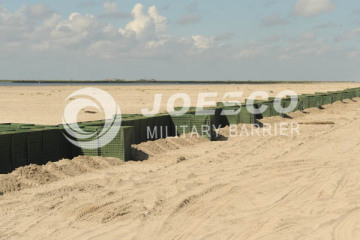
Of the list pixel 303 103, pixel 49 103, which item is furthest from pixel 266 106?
pixel 49 103

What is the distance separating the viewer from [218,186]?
11.0 m

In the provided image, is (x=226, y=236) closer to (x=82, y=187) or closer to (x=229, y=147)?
(x=82, y=187)

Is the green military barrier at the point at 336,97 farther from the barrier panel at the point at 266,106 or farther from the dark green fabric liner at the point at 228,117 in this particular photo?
the dark green fabric liner at the point at 228,117

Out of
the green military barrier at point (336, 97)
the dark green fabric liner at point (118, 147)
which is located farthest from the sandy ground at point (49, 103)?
the green military barrier at point (336, 97)

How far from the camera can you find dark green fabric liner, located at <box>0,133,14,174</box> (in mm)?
11562

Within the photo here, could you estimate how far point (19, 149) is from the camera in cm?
1208

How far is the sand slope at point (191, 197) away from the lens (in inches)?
312

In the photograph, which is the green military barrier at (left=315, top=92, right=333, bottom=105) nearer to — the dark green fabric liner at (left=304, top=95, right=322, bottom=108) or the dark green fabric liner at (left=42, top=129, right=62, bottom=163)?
the dark green fabric liner at (left=304, top=95, right=322, bottom=108)

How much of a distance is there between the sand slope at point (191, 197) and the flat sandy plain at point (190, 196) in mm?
22

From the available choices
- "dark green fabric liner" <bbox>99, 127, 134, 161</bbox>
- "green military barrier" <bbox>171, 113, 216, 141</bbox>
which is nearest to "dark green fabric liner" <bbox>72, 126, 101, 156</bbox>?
"dark green fabric liner" <bbox>99, 127, 134, 161</bbox>

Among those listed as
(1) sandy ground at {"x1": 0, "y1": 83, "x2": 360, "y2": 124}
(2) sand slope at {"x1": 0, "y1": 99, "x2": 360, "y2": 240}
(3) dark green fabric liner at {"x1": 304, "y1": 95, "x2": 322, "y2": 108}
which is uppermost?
(3) dark green fabric liner at {"x1": 304, "y1": 95, "x2": 322, "y2": 108}

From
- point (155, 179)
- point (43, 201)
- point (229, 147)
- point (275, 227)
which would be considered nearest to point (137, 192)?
point (155, 179)

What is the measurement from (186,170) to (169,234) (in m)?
5.37

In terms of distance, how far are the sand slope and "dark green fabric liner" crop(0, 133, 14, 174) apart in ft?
1.28
